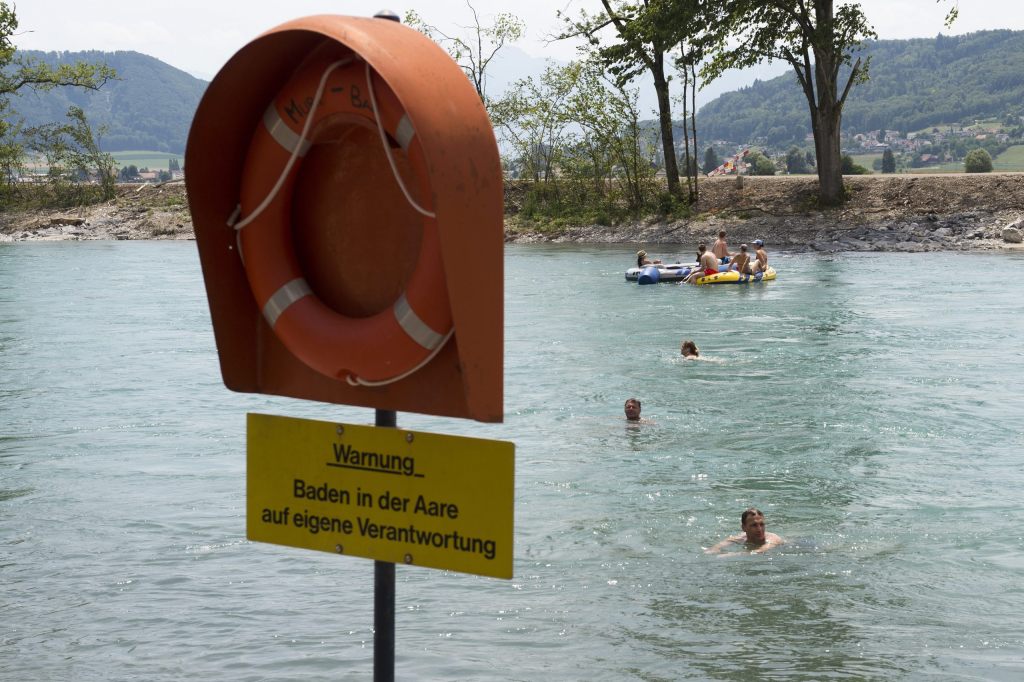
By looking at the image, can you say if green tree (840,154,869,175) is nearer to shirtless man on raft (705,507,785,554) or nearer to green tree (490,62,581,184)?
green tree (490,62,581,184)

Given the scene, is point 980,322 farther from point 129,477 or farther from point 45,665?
point 45,665

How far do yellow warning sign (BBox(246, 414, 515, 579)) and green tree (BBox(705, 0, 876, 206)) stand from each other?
33.2 m

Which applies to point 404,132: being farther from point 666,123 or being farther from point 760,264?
point 666,123

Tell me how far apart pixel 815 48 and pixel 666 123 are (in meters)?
6.69

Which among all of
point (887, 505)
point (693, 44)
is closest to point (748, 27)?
point (693, 44)

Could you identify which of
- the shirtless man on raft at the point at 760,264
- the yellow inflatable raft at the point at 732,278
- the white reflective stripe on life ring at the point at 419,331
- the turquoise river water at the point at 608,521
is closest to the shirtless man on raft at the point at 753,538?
the turquoise river water at the point at 608,521

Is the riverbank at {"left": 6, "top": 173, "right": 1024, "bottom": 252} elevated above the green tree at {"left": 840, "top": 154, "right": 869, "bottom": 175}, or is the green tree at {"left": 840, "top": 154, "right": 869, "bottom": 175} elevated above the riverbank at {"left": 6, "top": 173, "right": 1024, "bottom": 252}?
the green tree at {"left": 840, "top": 154, "right": 869, "bottom": 175}

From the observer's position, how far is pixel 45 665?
7055mm

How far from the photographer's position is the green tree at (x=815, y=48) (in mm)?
34469

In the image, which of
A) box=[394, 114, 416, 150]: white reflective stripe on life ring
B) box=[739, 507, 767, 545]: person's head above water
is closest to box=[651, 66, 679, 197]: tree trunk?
box=[739, 507, 767, 545]: person's head above water

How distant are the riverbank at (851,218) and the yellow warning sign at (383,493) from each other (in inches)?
1254

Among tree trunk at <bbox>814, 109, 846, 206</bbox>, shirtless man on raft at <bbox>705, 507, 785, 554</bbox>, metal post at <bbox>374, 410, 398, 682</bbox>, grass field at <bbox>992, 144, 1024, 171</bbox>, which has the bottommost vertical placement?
shirtless man on raft at <bbox>705, 507, 785, 554</bbox>

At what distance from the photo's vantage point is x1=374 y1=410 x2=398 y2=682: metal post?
3.11m

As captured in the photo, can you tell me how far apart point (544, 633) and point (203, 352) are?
13.4 m
